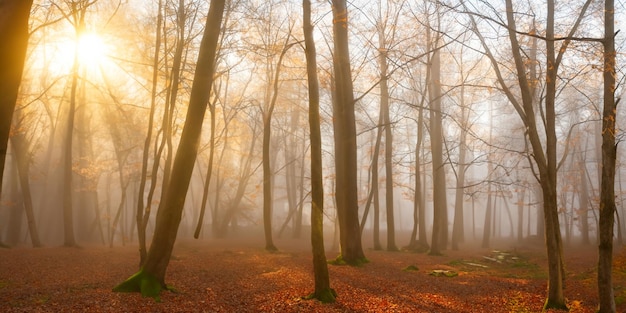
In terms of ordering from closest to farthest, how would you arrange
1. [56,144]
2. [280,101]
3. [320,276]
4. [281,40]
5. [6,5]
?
[6,5] → [320,276] → [281,40] → [280,101] → [56,144]

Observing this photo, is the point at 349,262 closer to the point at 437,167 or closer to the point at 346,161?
the point at 346,161

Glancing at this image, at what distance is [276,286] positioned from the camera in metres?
10.6

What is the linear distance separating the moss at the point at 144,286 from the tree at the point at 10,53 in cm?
444

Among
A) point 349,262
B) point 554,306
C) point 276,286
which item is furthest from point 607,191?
point 349,262

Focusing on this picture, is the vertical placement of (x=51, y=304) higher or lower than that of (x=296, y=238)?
higher

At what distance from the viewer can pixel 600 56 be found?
30.2 ft

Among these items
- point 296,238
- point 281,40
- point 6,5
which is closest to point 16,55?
point 6,5

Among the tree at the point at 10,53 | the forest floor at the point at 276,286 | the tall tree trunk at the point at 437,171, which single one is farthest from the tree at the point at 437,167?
the tree at the point at 10,53

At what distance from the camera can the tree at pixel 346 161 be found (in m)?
14.6

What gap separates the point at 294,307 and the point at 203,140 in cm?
3235

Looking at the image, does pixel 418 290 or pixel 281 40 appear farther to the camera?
pixel 281 40

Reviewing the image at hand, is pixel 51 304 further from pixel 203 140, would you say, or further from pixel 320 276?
pixel 203 140

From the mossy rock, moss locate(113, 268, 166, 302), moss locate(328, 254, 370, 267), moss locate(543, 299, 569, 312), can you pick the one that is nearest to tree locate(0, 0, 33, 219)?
moss locate(113, 268, 166, 302)

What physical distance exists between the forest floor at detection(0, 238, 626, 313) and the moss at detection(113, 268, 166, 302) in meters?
0.23
